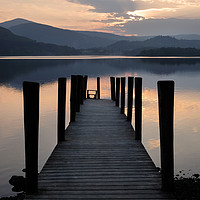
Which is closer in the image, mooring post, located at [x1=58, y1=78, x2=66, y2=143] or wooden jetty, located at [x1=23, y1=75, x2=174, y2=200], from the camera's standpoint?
wooden jetty, located at [x1=23, y1=75, x2=174, y2=200]

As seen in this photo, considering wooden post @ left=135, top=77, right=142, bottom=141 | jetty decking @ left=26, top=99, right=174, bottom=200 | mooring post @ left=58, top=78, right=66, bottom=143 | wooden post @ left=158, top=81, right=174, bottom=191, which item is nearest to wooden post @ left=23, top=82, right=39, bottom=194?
jetty decking @ left=26, top=99, right=174, bottom=200

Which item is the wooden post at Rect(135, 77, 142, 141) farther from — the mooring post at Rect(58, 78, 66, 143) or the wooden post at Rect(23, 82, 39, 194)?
the wooden post at Rect(23, 82, 39, 194)

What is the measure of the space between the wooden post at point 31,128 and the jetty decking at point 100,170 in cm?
28

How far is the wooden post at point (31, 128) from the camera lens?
489 cm

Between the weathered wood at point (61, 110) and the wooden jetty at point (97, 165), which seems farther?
the weathered wood at point (61, 110)

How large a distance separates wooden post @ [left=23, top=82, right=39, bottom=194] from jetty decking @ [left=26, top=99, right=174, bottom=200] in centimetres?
28

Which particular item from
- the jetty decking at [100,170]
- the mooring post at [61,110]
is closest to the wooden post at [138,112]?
the jetty decking at [100,170]

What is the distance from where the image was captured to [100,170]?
6.29 metres

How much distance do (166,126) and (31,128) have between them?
2.45m

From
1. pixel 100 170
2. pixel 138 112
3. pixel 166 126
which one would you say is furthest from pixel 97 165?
pixel 138 112

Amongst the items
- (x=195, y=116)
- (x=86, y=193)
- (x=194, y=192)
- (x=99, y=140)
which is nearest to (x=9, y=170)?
(x=99, y=140)

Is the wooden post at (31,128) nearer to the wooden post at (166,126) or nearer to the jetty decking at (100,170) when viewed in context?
the jetty decking at (100,170)

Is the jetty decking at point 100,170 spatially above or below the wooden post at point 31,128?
below

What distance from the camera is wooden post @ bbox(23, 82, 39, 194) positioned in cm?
489
